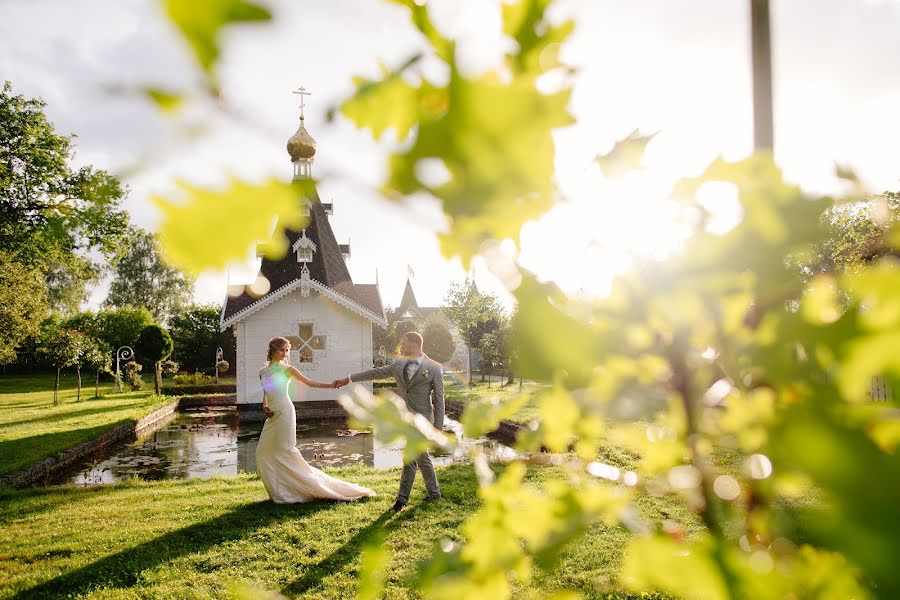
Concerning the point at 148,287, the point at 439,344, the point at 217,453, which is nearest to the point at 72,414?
the point at 217,453

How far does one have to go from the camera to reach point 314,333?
752 inches

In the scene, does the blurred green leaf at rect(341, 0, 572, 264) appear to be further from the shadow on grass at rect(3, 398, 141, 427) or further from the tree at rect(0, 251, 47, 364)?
the tree at rect(0, 251, 47, 364)

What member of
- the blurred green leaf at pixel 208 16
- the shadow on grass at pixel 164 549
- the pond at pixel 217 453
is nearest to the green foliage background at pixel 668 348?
the blurred green leaf at pixel 208 16

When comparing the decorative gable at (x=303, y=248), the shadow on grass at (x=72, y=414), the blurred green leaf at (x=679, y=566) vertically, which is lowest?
the shadow on grass at (x=72, y=414)

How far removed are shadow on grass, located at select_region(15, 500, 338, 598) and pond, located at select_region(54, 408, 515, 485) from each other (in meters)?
2.25

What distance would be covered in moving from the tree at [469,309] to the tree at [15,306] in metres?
19.4

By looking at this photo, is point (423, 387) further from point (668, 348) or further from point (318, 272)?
point (318, 272)

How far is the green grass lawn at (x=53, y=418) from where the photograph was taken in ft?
34.3

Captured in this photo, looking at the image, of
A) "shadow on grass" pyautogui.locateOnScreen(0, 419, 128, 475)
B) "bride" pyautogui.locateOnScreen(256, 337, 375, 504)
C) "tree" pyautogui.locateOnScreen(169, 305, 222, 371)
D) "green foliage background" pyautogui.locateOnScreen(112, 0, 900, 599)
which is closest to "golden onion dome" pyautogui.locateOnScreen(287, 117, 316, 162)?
"shadow on grass" pyautogui.locateOnScreen(0, 419, 128, 475)

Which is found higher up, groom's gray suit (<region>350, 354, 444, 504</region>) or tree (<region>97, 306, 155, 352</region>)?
tree (<region>97, 306, 155, 352</region>)

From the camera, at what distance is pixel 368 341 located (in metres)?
19.6

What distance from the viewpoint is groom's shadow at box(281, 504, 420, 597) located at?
458 cm

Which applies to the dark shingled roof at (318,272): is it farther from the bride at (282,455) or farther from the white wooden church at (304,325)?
the bride at (282,455)

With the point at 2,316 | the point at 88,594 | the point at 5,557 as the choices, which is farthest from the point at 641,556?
the point at 2,316
